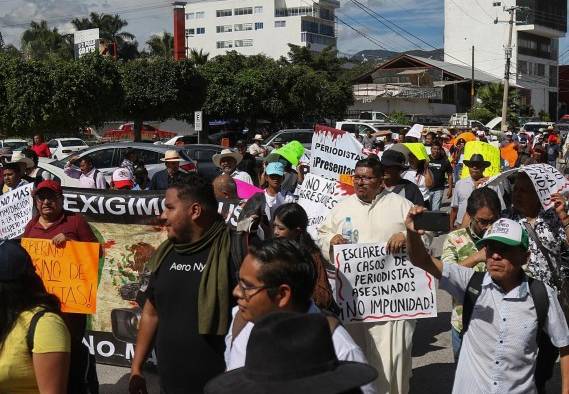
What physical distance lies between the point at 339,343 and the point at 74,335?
2.92m

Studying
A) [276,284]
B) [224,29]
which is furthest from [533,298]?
[224,29]

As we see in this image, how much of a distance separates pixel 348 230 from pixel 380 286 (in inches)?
21.4

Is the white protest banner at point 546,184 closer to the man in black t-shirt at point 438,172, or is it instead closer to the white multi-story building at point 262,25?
the man in black t-shirt at point 438,172

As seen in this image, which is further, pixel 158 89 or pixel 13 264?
pixel 158 89

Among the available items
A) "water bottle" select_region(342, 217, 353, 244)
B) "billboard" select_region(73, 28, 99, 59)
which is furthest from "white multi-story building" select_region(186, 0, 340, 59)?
"water bottle" select_region(342, 217, 353, 244)

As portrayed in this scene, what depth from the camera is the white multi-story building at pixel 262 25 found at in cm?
10606

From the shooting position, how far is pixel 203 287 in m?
3.62

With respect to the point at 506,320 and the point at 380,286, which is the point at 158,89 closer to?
the point at 380,286

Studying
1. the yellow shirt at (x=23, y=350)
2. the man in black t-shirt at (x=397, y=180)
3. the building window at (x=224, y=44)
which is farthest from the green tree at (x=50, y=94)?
the building window at (x=224, y=44)

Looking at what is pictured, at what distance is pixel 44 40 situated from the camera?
289 feet

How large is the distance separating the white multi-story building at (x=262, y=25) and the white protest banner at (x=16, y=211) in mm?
97726

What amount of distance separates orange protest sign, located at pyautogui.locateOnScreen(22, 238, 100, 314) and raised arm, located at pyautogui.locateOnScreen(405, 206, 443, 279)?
2.50 meters

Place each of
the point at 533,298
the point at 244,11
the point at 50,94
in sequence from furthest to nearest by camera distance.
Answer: the point at 244,11, the point at 50,94, the point at 533,298

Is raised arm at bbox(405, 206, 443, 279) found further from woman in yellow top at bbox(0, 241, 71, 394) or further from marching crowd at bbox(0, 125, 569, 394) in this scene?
woman in yellow top at bbox(0, 241, 71, 394)
